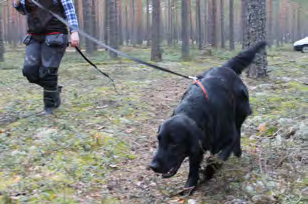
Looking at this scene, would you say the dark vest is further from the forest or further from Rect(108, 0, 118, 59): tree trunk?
Rect(108, 0, 118, 59): tree trunk

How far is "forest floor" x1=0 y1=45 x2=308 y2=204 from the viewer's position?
317 cm

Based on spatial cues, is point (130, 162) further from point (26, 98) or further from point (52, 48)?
point (26, 98)

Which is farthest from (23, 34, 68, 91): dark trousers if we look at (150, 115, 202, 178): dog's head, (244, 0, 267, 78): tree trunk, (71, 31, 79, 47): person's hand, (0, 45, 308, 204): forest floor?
(244, 0, 267, 78): tree trunk

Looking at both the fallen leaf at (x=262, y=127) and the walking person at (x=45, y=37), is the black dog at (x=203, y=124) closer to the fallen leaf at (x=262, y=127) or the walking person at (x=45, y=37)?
the fallen leaf at (x=262, y=127)

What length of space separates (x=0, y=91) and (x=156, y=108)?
3.85 m

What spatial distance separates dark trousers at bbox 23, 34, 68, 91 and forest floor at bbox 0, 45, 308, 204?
694 mm

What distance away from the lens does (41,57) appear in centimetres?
520

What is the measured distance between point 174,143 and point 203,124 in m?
0.38

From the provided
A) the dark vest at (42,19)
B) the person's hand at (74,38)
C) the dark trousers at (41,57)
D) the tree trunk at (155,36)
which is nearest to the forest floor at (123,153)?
the dark trousers at (41,57)

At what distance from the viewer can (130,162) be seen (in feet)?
13.6

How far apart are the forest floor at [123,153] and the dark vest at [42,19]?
4.50 feet

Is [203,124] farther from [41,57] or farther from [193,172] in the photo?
[41,57]

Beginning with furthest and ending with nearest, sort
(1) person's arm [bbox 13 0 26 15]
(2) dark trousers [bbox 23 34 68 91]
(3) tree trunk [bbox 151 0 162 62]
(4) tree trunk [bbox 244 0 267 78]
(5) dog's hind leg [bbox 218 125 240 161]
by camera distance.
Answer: (3) tree trunk [bbox 151 0 162 62] < (4) tree trunk [bbox 244 0 267 78] < (2) dark trousers [bbox 23 34 68 91] < (1) person's arm [bbox 13 0 26 15] < (5) dog's hind leg [bbox 218 125 240 161]

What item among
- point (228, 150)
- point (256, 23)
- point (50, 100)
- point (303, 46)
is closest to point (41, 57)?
point (50, 100)
